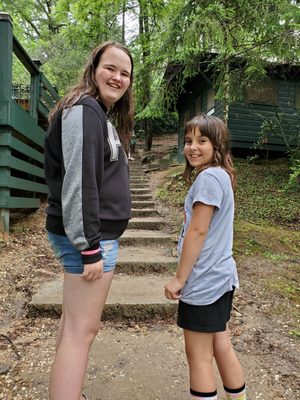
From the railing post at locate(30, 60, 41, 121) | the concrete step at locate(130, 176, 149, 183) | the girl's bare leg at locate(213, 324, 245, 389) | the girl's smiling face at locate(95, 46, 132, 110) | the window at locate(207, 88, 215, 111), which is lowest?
the girl's bare leg at locate(213, 324, 245, 389)

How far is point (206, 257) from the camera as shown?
1.53 metres

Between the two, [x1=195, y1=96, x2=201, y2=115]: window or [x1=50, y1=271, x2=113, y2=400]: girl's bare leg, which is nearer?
[x1=50, y1=271, x2=113, y2=400]: girl's bare leg

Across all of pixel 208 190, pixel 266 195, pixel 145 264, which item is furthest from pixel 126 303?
pixel 266 195

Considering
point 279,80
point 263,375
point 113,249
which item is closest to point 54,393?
point 113,249

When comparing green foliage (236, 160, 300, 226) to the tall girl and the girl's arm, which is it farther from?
the tall girl

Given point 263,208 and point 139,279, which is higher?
point 263,208

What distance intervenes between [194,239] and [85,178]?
0.54m

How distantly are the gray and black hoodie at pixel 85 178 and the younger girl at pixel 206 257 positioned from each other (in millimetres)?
339

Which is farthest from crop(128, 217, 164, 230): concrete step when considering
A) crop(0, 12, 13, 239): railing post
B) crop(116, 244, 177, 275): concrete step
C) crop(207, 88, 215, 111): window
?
crop(207, 88, 215, 111): window

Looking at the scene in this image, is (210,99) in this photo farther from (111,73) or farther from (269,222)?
(111,73)

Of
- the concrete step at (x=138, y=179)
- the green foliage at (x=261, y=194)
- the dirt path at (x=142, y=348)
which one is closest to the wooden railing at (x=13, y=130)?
the dirt path at (x=142, y=348)

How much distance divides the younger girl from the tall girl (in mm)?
323

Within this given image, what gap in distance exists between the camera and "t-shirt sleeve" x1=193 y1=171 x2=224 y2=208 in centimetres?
147

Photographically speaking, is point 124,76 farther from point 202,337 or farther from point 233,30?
point 233,30
